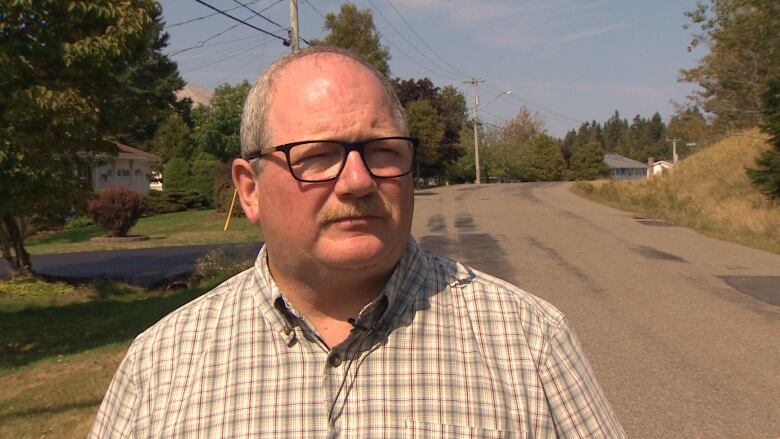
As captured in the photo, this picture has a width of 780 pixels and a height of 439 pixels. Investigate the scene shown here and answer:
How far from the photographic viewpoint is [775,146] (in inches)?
877

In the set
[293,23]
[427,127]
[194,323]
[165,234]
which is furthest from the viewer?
[427,127]

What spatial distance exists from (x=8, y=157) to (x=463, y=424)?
8.08m

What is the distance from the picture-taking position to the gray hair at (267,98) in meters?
1.79

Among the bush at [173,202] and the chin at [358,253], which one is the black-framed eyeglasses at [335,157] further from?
the bush at [173,202]

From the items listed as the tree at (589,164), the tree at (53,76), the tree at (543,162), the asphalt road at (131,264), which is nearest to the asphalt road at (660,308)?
the asphalt road at (131,264)

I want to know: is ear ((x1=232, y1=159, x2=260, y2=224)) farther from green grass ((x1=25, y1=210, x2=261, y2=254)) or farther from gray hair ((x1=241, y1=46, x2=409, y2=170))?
green grass ((x1=25, y1=210, x2=261, y2=254))

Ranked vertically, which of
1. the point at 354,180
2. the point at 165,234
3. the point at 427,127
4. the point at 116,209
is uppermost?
the point at 427,127

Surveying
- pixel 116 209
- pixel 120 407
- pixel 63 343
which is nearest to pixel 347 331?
pixel 120 407

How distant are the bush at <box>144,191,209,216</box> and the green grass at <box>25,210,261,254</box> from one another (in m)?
4.56

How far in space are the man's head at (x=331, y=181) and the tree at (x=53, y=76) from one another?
23.4ft

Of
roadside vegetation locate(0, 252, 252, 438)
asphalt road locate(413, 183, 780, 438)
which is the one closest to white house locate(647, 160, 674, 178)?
asphalt road locate(413, 183, 780, 438)

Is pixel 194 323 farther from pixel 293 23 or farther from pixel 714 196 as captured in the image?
pixel 714 196

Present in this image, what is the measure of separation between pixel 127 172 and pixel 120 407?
4200cm

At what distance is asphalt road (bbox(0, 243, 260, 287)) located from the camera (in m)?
14.4
